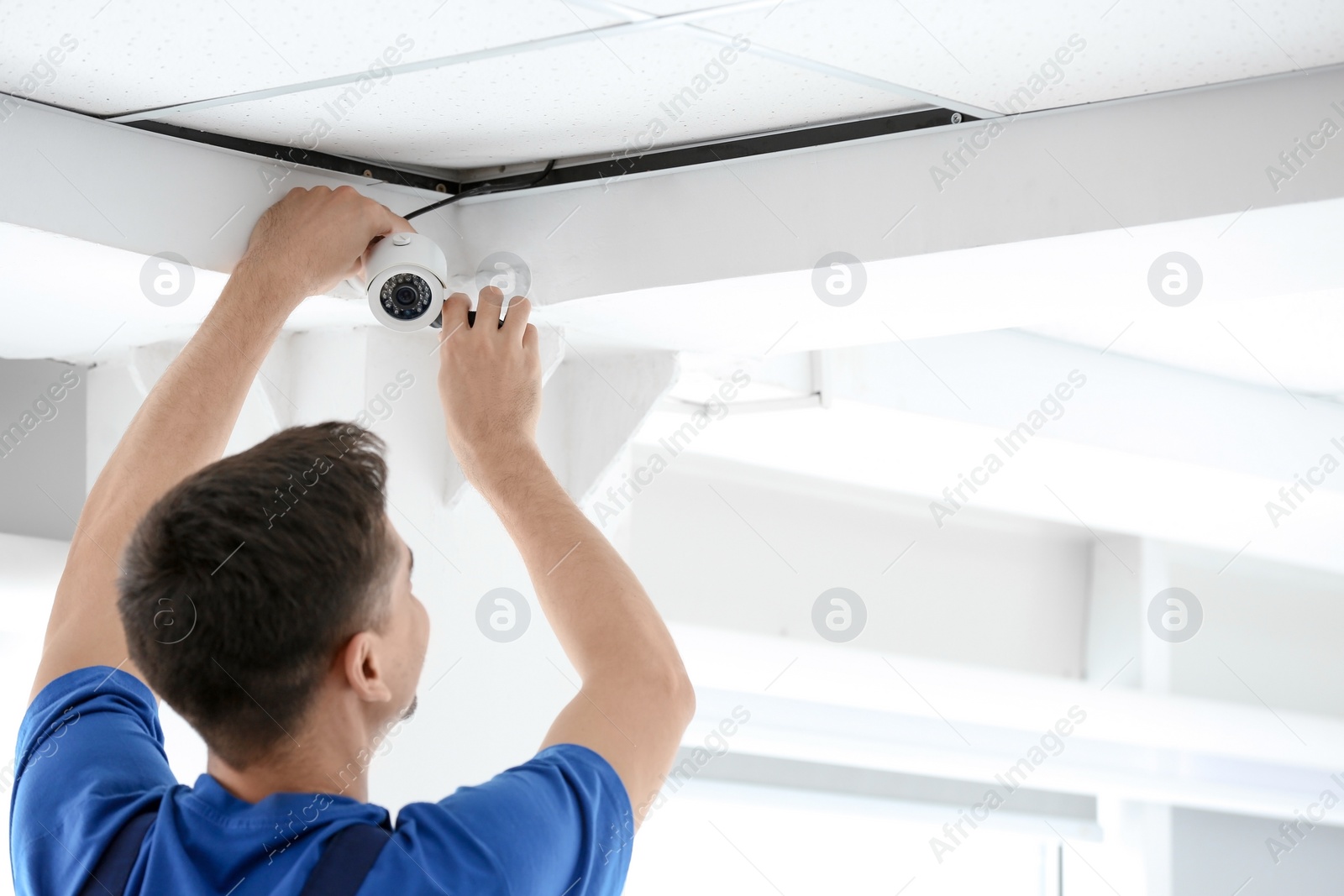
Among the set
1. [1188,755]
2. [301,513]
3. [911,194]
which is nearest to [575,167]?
[911,194]

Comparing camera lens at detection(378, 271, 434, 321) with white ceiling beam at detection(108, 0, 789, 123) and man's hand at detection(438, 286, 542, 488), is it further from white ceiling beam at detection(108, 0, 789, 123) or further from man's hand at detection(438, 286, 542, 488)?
white ceiling beam at detection(108, 0, 789, 123)

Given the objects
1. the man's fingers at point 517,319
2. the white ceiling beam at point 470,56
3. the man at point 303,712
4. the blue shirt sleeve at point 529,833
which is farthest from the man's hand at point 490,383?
the blue shirt sleeve at point 529,833

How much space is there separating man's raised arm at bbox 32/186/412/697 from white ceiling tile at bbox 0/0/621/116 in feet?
0.59

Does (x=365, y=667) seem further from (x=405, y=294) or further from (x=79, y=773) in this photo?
(x=405, y=294)

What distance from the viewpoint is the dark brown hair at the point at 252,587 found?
0.94 meters

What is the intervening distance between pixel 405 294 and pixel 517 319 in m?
0.17

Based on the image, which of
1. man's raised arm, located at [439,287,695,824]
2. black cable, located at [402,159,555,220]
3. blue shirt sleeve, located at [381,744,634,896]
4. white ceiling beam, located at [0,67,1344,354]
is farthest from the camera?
black cable, located at [402,159,555,220]

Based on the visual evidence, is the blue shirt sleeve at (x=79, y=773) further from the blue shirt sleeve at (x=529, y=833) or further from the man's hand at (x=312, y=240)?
the man's hand at (x=312, y=240)

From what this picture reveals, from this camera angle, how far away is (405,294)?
142cm

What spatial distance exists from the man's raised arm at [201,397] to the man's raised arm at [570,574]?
206 millimetres

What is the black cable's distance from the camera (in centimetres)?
160

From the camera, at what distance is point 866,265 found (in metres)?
1.46

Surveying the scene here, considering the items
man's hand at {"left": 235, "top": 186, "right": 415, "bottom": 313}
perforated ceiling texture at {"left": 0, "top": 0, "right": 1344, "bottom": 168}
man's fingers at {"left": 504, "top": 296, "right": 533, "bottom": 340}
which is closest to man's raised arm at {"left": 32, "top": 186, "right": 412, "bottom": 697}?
man's hand at {"left": 235, "top": 186, "right": 415, "bottom": 313}

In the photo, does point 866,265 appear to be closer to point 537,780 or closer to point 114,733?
point 537,780
